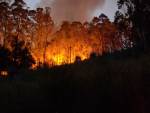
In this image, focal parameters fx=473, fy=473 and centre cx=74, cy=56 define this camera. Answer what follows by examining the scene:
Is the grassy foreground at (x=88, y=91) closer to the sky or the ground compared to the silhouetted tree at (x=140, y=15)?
closer to the ground

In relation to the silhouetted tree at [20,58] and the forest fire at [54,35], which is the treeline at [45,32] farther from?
the silhouetted tree at [20,58]

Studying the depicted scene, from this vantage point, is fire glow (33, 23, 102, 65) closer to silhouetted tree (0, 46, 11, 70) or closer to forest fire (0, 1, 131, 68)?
forest fire (0, 1, 131, 68)

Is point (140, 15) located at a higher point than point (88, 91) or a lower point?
higher

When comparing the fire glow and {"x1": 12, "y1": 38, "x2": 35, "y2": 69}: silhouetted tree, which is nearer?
{"x1": 12, "y1": 38, "x2": 35, "y2": 69}: silhouetted tree

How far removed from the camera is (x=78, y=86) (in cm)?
984

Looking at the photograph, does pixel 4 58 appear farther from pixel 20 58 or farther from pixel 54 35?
pixel 54 35

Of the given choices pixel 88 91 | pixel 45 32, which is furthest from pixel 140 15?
pixel 45 32

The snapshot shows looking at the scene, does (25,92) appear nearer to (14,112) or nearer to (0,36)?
(14,112)

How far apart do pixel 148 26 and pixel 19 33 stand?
2940 centimetres

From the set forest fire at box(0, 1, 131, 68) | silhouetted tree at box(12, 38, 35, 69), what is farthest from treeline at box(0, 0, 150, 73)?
silhouetted tree at box(12, 38, 35, 69)

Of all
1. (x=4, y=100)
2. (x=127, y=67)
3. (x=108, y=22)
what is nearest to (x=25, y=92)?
(x=4, y=100)

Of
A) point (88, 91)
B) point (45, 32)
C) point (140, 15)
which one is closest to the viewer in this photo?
point (88, 91)

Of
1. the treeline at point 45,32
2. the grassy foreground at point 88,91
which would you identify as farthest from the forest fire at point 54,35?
the grassy foreground at point 88,91

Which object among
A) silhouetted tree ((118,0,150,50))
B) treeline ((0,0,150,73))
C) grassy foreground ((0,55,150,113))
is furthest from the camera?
treeline ((0,0,150,73))
